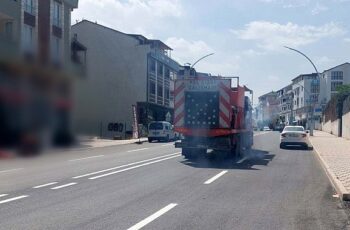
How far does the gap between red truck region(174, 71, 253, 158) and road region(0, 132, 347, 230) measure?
1566mm

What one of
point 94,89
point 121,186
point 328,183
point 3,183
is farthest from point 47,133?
point 328,183

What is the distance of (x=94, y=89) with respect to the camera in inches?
46.0

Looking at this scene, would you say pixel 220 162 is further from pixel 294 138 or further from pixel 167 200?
pixel 294 138

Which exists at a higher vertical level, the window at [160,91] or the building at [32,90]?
the window at [160,91]

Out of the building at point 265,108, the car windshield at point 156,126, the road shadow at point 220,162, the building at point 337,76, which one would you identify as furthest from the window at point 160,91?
the building at point 337,76

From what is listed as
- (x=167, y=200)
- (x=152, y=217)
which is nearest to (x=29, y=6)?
(x=152, y=217)

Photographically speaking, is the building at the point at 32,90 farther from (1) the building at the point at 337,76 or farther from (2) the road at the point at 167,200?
(1) the building at the point at 337,76

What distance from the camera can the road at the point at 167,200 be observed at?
7.82m

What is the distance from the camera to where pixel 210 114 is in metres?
13.7

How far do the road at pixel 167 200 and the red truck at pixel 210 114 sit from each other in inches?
61.6

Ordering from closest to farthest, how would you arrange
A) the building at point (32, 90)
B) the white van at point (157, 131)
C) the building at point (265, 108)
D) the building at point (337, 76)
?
1. the building at point (32, 90)
2. the building at point (265, 108)
3. the white van at point (157, 131)
4. the building at point (337, 76)

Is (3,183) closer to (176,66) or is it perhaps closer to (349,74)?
(176,66)

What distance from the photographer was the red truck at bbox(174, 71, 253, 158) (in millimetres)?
13297

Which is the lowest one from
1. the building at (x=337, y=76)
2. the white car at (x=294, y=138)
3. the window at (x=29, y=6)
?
the white car at (x=294, y=138)
